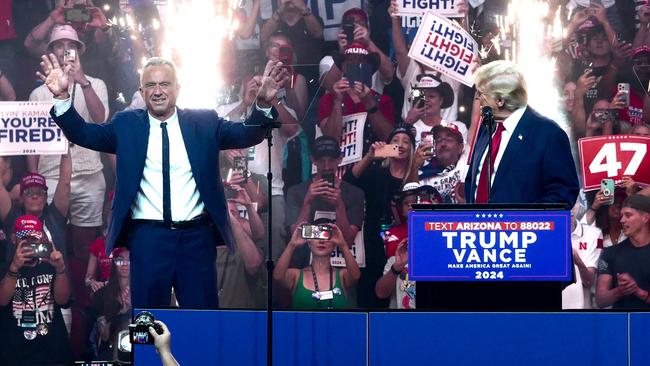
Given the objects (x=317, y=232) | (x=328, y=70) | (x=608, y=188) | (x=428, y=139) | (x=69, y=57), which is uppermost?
(x=69, y=57)

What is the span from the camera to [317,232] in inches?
375

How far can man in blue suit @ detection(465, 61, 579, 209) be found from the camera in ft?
18.7

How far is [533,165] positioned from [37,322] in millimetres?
5278

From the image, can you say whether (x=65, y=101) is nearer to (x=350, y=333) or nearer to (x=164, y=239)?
(x=164, y=239)

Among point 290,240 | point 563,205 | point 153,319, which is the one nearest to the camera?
point 153,319

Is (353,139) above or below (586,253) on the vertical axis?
above

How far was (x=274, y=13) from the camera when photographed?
31.9 feet

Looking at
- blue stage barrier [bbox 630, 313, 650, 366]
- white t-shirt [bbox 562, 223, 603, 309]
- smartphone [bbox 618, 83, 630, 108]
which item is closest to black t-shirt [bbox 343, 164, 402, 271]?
white t-shirt [bbox 562, 223, 603, 309]

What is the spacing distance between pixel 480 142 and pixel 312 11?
411 cm

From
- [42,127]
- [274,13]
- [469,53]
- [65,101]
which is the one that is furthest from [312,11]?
[65,101]

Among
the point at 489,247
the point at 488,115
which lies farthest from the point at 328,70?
the point at 489,247

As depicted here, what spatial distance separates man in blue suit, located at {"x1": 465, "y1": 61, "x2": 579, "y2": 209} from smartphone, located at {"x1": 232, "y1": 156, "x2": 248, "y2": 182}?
13.6 ft

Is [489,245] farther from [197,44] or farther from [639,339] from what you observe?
[197,44]

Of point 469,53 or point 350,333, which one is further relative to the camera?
point 469,53
